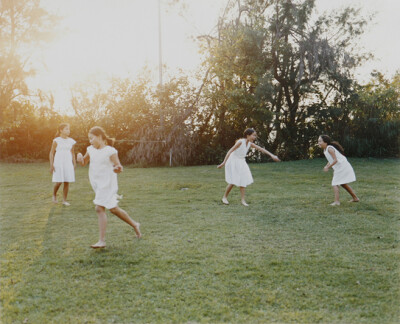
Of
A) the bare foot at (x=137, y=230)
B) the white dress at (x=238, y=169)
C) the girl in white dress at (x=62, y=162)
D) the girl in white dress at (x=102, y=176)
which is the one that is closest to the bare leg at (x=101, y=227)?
the girl in white dress at (x=102, y=176)

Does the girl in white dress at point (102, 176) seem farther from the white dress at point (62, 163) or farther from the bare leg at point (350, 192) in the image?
Result: the bare leg at point (350, 192)

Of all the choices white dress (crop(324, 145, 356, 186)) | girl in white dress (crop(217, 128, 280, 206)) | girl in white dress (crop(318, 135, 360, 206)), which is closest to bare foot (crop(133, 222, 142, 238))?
girl in white dress (crop(217, 128, 280, 206))

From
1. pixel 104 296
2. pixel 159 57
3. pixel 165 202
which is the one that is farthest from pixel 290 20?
pixel 104 296

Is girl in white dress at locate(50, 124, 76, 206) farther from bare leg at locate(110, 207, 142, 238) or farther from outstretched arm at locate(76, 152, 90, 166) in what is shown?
bare leg at locate(110, 207, 142, 238)

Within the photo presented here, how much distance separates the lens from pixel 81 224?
6320 mm

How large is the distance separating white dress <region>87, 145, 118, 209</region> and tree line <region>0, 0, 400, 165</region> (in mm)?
13673

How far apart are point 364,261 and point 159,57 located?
1808 cm

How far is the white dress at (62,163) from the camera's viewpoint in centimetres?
809

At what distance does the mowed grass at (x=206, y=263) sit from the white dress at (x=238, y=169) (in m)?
0.50

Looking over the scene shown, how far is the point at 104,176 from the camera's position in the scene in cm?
500

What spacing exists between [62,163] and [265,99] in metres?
12.3

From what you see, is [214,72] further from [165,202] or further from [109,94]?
[165,202]

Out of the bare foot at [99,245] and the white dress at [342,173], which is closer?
the bare foot at [99,245]

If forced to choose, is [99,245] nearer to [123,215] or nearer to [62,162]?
[123,215]
